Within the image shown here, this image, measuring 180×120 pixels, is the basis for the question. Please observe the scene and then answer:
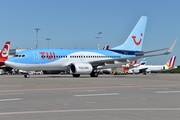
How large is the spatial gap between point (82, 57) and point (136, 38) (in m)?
9.74

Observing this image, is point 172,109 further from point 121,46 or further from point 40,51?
point 121,46

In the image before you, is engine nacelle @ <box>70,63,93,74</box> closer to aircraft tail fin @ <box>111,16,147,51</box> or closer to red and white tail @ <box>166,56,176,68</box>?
aircraft tail fin @ <box>111,16,147,51</box>

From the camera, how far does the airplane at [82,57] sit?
37.6 meters

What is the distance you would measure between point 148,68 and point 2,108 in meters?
86.1

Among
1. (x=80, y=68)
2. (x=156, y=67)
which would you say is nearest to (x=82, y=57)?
(x=80, y=68)

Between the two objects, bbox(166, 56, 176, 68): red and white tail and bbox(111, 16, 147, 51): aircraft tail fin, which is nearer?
bbox(111, 16, 147, 51): aircraft tail fin

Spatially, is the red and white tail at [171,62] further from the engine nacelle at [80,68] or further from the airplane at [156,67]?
the engine nacelle at [80,68]

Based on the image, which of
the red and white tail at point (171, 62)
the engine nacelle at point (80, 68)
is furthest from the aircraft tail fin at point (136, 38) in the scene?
the red and white tail at point (171, 62)

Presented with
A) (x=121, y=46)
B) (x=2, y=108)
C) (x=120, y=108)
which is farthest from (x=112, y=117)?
(x=121, y=46)

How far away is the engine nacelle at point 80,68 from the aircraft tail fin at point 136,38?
23.4 feet

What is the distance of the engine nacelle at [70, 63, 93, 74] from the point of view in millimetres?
38969

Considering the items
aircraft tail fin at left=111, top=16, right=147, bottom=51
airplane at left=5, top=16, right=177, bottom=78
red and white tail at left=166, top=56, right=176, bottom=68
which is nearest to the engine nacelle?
airplane at left=5, top=16, right=177, bottom=78

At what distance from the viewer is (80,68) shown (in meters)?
39.1

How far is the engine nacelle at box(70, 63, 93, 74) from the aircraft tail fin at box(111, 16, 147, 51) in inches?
280
